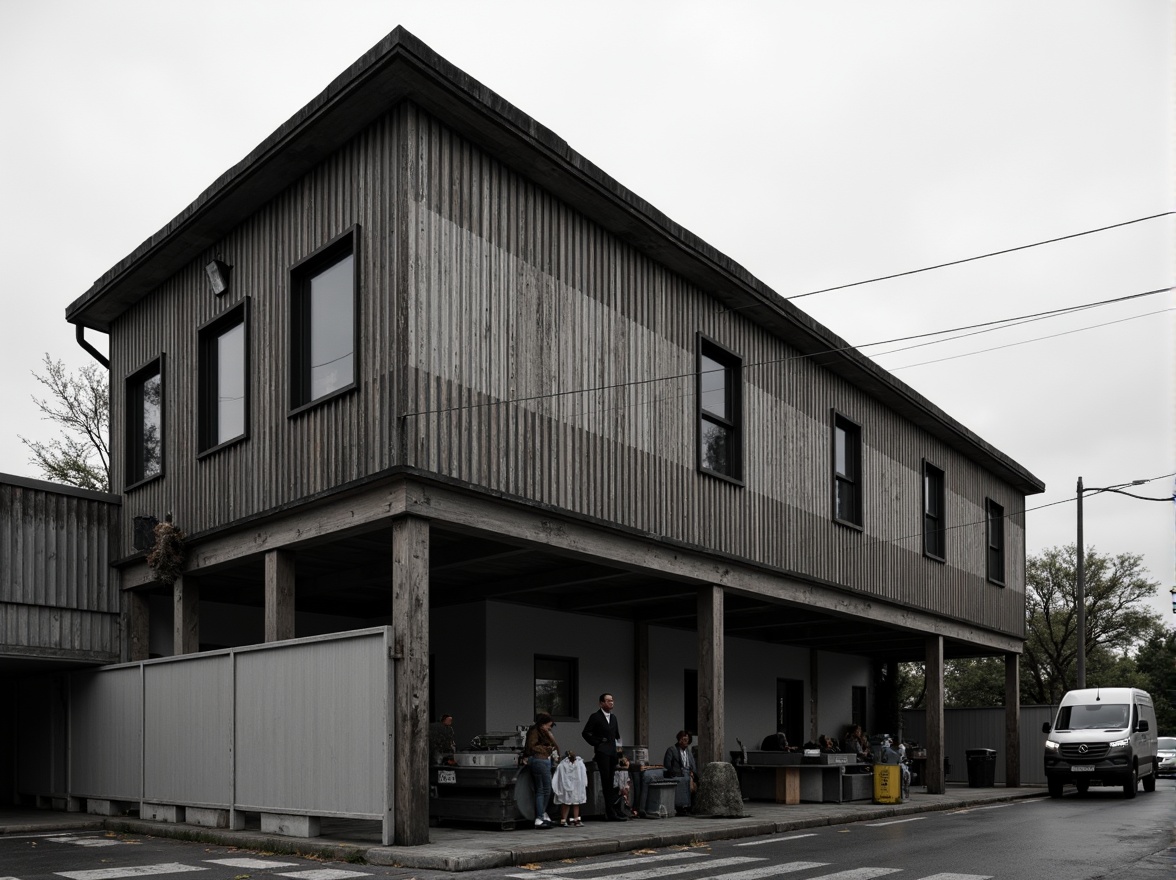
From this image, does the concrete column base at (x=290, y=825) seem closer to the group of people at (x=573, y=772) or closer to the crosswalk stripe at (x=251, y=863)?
the crosswalk stripe at (x=251, y=863)

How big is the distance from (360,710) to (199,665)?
392 centimetres

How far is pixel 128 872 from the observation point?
456 inches

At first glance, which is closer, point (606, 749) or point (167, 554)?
point (606, 749)

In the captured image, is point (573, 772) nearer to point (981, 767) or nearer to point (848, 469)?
point (848, 469)

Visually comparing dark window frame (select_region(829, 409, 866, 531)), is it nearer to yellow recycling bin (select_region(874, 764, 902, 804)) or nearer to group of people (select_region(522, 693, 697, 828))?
yellow recycling bin (select_region(874, 764, 902, 804))

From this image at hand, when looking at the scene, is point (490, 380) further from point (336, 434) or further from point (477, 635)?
point (477, 635)

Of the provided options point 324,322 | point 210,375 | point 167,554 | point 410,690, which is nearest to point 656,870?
point 410,690

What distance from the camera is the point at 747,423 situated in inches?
802

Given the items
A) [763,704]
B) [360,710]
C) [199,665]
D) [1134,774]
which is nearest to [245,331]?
[199,665]

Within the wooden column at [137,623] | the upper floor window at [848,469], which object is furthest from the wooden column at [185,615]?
the upper floor window at [848,469]

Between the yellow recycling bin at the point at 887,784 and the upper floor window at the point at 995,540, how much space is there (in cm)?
988

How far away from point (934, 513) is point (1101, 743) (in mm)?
6068

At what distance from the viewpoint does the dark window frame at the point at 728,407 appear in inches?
756

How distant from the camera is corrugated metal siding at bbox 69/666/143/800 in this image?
1770 cm
